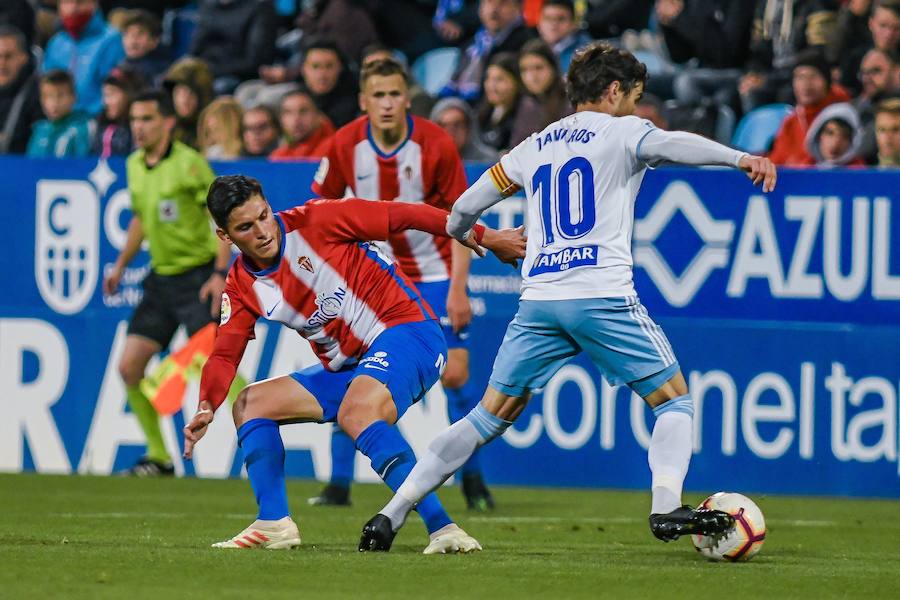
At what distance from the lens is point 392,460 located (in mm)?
7254

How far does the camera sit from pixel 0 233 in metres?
12.9

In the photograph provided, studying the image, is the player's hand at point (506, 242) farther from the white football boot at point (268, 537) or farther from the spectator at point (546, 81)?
the spectator at point (546, 81)

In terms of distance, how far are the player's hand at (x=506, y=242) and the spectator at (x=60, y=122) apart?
8.13 metres

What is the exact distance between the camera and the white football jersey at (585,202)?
705 centimetres

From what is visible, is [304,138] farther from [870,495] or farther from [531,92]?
[870,495]

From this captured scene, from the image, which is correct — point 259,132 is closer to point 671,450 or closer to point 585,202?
point 585,202

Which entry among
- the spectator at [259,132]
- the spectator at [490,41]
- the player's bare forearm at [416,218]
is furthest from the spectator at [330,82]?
the player's bare forearm at [416,218]

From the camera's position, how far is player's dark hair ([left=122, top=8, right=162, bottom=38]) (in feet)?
53.8

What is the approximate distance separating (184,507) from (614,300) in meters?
4.10

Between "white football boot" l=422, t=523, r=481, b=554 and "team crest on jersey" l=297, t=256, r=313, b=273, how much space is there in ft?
4.08

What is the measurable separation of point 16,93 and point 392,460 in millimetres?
9960

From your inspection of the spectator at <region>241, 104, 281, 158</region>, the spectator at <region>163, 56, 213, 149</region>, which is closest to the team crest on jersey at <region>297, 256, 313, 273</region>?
the spectator at <region>241, 104, 281, 158</region>

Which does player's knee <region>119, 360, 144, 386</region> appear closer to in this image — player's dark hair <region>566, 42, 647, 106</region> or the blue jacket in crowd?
the blue jacket in crowd

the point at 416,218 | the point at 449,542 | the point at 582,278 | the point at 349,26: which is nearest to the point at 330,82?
the point at 349,26
